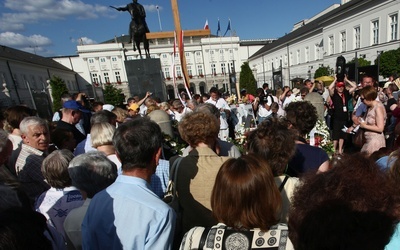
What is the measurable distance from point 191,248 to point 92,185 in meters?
1.06

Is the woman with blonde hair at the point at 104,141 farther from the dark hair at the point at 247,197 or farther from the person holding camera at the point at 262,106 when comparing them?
the person holding camera at the point at 262,106

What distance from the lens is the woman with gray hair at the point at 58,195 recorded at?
78.5 inches

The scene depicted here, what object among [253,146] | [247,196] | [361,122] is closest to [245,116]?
[361,122]

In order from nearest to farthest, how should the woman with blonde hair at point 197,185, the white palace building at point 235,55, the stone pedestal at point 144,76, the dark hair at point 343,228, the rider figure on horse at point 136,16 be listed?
the dark hair at point 343,228, the woman with blonde hair at point 197,185, the stone pedestal at point 144,76, the rider figure on horse at point 136,16, the white palace building at point 235,55

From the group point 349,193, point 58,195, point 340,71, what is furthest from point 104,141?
point 340,71

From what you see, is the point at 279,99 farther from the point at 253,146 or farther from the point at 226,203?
the point at 226,203

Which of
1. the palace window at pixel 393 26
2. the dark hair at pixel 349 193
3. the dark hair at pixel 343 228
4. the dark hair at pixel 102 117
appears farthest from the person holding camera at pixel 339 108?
the palace window at pixel 393 26

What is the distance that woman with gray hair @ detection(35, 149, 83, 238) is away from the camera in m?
2.00

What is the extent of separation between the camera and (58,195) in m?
2.04

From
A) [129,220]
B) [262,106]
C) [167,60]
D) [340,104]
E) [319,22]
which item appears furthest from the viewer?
[167,60]

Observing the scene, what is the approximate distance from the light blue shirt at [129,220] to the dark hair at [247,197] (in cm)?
36

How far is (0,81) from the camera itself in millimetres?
34250

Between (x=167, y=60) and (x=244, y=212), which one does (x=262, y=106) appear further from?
(x=167, y=60)

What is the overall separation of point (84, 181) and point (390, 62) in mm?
30798
